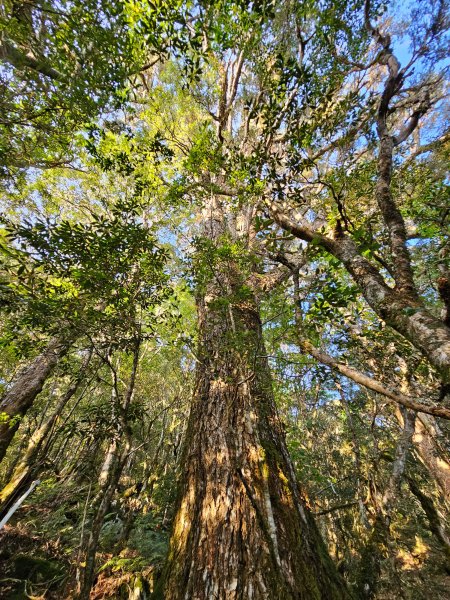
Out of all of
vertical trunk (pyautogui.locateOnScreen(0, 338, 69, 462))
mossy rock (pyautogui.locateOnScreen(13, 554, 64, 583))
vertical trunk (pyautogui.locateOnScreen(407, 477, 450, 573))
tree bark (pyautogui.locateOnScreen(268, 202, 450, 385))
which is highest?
vertical trunk (pyautogui.locateOnScreen(0, 338, 69, 462))

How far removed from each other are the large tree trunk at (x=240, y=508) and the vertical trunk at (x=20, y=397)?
4.61 meters

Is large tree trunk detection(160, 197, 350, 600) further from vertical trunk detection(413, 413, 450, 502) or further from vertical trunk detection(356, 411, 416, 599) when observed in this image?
vertical trunk detection(413, 413, 450, 502)

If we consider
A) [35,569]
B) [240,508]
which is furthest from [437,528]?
[35,569]

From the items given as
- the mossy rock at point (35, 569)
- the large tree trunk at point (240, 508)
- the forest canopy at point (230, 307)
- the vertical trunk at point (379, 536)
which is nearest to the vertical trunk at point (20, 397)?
the forest canopy at point (230, 307)

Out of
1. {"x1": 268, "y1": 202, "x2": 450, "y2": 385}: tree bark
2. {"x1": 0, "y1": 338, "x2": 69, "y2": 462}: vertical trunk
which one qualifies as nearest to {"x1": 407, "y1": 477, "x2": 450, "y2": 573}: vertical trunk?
{"x1": 268, "y1": 202, "x2": 450, "y2": 385}: tree bark

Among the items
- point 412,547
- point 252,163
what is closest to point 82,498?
point 252,163

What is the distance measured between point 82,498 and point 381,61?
12629 millimetres

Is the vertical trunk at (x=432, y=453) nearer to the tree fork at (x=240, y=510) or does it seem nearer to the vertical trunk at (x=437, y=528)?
the vertical trunk at (x=437, y=528)

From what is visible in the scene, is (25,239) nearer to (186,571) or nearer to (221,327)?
(221,327)

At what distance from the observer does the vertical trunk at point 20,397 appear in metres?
6.41

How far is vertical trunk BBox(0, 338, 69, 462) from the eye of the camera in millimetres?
6412

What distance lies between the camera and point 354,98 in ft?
15.7

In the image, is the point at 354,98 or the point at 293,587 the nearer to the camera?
the point at 293,587

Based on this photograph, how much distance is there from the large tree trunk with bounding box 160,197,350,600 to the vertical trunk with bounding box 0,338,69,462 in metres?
4.61
